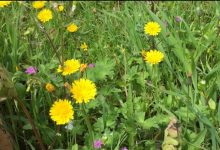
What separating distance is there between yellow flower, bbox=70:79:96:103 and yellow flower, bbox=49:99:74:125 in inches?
1.8

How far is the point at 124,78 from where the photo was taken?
1972mm

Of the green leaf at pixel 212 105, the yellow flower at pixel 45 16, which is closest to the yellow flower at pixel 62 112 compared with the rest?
the green leaf at pixel 212 105

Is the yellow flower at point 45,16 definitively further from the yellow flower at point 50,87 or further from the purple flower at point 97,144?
the purple flower at point 97,144

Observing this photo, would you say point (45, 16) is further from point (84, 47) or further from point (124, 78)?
point (124, 78)

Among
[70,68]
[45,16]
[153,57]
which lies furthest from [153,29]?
[45,16]

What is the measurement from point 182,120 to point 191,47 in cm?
59

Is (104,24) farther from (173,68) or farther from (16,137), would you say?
(16,137)

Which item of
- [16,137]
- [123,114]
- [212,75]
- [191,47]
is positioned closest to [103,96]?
[123,114]

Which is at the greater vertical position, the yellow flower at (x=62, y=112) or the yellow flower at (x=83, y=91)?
the yellow flower at (x=83, y=91)

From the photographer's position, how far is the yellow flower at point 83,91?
5.45 feet

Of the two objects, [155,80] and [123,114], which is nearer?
[123,114]

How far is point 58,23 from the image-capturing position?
256 cm

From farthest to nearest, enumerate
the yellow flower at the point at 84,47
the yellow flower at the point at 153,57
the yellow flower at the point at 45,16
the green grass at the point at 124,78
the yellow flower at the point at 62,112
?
the yellow flower at the point at 45,16
the yellow flower at the point at 84,47
the yellow flower at the point at 153,57
the green grass at the point at 124,78
the yellow flower at the point at 62,112

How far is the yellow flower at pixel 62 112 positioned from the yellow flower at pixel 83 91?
0.04 m
